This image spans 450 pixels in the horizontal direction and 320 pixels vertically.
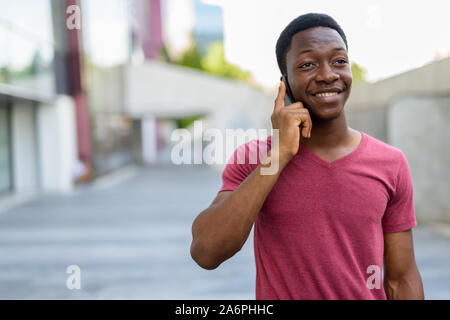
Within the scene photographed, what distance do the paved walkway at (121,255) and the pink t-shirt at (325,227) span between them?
3.40m

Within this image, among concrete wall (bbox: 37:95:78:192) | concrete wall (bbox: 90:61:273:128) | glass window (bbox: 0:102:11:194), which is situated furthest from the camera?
concrete wall (bbox: 90:61:273:128)

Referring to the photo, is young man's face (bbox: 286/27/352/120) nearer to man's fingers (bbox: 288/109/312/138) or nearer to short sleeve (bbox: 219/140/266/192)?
man's fingers (bbox: 288/109/312/138)

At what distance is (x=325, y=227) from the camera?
4.42 ft

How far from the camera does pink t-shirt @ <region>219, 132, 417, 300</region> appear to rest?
1.35 m

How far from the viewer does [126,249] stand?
21.9 ft

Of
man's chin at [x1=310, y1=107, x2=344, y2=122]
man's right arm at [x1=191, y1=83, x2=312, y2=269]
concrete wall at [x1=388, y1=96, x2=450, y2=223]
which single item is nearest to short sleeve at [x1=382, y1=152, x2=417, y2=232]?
man's chin at [x1=310, y1=107, x2=344, y2=122]

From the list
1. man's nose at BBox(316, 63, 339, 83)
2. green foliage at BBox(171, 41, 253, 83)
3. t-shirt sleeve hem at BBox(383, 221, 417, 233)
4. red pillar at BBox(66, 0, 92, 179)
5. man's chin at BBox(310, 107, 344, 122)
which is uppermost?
green foliage at BBox(171, 41, 253, 83)

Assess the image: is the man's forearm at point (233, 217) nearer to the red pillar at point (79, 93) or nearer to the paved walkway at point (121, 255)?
the paved walkway at point (121, 255)

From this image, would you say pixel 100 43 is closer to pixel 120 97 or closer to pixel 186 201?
pixel 120 97

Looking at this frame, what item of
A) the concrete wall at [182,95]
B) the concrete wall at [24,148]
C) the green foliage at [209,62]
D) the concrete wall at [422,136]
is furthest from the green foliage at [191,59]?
the concrete wall at [422,136]

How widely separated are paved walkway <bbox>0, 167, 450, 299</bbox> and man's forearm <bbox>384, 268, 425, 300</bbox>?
332 centimetres

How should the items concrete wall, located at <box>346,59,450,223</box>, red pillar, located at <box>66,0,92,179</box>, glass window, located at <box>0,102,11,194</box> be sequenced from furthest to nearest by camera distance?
red pillar, located at <box>66,0,92,179</box> < glass window, located at <box>0,102,11,194</box> < concrete wall, located at <box>346,59,450,223</box>

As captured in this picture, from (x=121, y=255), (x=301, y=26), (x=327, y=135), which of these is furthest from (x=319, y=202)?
(x=121, y=255)
